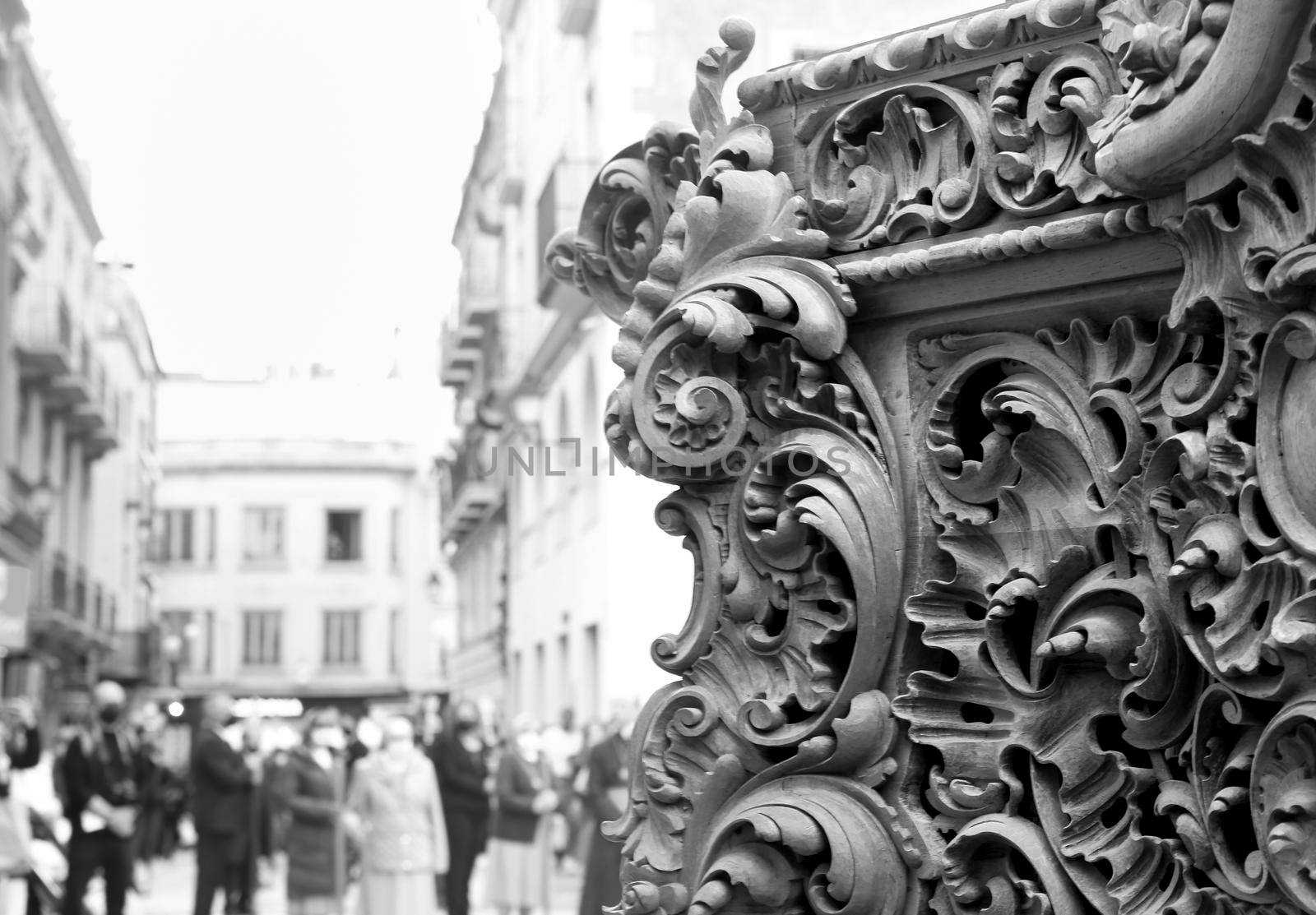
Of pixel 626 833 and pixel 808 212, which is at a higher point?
pixel 808 212

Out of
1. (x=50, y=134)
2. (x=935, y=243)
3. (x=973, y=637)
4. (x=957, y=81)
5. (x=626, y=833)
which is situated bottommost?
(x=626, y=833)

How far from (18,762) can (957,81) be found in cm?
1053

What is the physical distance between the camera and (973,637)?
75.5 inches

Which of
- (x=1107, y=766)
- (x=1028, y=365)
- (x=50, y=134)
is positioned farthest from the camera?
(x=50, y=134)

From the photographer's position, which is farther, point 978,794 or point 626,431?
point 626,431

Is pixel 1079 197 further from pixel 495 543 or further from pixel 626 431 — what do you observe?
pixel 495 543

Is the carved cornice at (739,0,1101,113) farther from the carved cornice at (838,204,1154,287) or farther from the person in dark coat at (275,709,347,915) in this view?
the person in dark coat at (275,709,347,915)

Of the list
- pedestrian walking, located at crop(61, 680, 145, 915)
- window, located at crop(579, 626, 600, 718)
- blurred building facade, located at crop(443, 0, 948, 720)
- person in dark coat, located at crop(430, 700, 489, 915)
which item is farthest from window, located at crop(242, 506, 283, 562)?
pedestrian walking, located at crop(61, 680, 145, 915)

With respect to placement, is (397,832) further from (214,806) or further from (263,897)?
(263,897)

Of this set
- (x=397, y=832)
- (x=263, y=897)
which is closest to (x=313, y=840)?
(x=397, y=832)

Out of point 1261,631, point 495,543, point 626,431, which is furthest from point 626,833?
point 495,543

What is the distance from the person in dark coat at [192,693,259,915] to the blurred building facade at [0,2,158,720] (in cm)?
889

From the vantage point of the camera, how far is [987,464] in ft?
6.31

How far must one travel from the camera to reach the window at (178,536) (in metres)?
57.8
